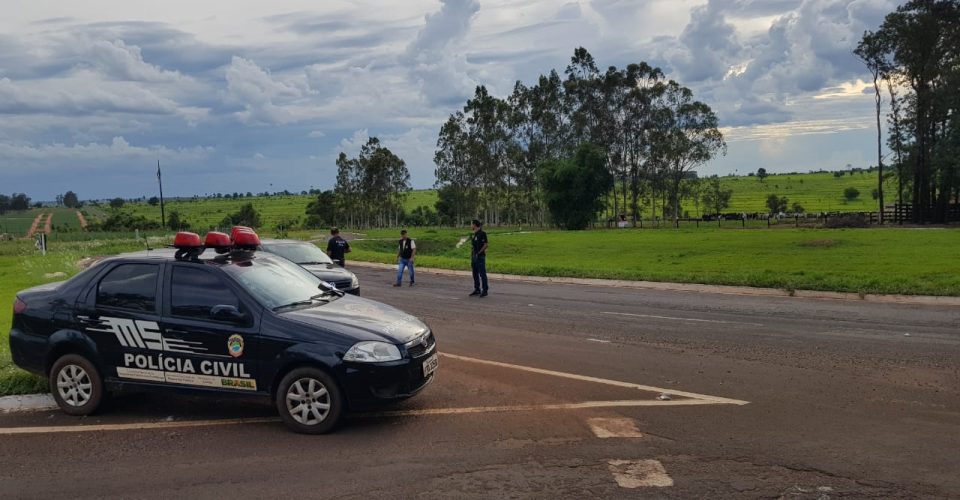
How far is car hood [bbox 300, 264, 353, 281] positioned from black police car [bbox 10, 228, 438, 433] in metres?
7.08

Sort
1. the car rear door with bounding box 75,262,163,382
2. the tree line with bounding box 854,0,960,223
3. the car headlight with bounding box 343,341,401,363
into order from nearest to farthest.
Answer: the car headlight with bounding box 343,341,401,363
the car rear door with bounding box 75,262,163,382
the tree line with bounding box 854,0,960,223

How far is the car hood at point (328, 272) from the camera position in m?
14.1

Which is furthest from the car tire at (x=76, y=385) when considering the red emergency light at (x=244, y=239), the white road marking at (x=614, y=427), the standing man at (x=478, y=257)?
the standing man at (x=478, y=257)

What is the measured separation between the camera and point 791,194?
12762cm

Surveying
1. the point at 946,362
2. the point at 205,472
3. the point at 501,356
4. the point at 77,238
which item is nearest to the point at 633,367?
the point at 501,356

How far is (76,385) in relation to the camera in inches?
257

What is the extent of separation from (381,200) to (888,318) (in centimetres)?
8712

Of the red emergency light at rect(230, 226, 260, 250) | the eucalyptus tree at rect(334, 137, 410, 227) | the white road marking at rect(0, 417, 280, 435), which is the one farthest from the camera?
the eucalyptus tree at rect(334, 137, 410, 227)

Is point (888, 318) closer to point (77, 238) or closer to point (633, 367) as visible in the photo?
point (633, 367)

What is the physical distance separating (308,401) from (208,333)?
3.62 ft

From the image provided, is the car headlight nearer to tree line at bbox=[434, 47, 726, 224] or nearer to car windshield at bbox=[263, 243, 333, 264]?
car windshield at bbox=[263, 243, 333, 264]

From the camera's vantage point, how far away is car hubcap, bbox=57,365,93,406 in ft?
21.4

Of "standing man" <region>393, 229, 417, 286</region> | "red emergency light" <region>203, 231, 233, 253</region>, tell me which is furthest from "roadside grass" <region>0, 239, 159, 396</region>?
"standing man" <region>393, 229, 417, 286</region>

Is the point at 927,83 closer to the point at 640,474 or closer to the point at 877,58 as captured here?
the point at 877,58
